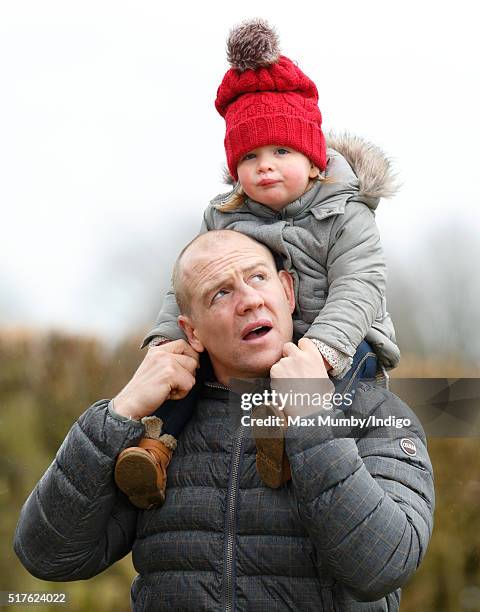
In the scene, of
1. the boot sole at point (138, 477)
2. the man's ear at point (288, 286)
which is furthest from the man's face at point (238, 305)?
the boot sole at point (138, 477)

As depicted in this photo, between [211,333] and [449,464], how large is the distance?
289 cm

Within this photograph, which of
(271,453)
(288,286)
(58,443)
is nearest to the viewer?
(271,453)

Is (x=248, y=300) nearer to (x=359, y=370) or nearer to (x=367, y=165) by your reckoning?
(x=359, y=370)

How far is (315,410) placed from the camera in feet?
8.46

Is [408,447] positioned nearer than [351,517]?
No

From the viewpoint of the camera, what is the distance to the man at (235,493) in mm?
2551

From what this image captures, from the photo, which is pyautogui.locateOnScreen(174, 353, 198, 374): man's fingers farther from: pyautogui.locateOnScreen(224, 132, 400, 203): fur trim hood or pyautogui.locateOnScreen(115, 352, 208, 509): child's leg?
pyautogui.locateOnScreen(224, 132, 400, 203): fur trim hood

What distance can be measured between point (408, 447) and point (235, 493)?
0.44m

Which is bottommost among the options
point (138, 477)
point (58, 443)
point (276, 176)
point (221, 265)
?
point (138, 477)

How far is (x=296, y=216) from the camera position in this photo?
2941 millimetres

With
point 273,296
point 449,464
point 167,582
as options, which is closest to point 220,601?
point 167,582

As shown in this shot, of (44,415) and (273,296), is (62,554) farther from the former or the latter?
(44,415)

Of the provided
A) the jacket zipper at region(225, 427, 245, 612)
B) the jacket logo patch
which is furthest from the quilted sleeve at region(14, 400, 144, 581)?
the jacket logo patch

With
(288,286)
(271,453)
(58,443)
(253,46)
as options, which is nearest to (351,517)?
(271,453)
